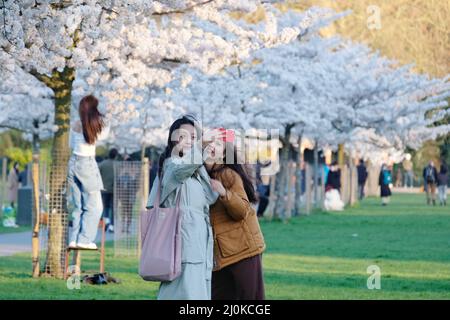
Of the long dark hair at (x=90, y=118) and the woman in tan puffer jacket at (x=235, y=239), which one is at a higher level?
the long dark hair at (x=90, y=118)

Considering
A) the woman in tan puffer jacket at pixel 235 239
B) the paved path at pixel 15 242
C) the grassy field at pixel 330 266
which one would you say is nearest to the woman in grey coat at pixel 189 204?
the woman in tan puffer jacket at pixel 235 239

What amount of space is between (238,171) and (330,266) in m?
9.28

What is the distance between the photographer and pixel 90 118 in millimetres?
14594

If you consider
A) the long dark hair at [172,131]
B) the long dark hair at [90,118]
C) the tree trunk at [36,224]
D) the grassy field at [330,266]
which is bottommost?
the grassy field at [330,266]

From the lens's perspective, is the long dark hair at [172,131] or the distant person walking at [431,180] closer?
the long dark hair at [172,131]

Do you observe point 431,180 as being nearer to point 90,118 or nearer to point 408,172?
point 408,172

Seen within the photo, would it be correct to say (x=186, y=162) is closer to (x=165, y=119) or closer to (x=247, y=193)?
(x=247, y=193)

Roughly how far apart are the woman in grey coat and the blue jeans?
18.3 feet

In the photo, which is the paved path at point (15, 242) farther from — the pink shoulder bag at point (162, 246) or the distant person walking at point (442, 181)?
the distant person walking at point (442, 181)

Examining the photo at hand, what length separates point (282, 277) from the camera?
17.1 metres

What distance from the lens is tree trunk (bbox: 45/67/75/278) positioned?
55.1 ft

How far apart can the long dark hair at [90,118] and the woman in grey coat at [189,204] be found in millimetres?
5358

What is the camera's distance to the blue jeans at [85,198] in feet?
48.6

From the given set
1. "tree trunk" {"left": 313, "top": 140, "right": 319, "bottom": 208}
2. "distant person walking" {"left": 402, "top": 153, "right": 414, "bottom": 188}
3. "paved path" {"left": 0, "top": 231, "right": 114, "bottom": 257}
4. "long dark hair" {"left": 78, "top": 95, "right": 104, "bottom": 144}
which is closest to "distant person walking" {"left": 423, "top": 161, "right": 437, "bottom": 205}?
"tree trunk" {"left": 313, "top": 140, "right": 319, "bottom": 208}
